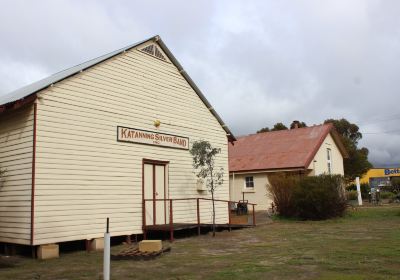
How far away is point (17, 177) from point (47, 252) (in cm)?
232

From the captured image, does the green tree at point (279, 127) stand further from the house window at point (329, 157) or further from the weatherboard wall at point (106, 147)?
the weatherboard wall at point (106, 147)

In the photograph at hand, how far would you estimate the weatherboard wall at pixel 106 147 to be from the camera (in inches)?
509

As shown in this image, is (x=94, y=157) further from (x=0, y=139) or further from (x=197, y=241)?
(x=197, y=241)

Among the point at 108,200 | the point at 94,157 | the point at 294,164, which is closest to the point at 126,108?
the point at 94,157

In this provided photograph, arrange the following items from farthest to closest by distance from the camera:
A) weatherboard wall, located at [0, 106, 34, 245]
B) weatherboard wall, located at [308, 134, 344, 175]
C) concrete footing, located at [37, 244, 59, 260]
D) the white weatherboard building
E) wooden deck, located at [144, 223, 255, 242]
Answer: weatherboard wall, located at [308, 134, 344, 175] < wooden deck, located at [144, 223, 255, 242] < the white weatherboard building < weatherboard wall, located at [0, 106, 34, 245] < concrete footing, located at [37, 244, 59, 260]

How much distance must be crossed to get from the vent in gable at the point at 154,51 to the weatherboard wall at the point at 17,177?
5.48 meters

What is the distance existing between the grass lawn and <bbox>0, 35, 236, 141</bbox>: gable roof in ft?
14.3

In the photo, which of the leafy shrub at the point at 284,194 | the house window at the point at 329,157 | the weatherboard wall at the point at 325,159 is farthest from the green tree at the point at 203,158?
the house window at the point at 329,157

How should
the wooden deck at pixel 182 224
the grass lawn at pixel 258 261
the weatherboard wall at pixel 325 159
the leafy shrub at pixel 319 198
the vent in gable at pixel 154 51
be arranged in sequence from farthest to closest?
the weatherboard wall at pixel 325 159, the leafy shrub at pixel 319 198, the vent in gable at pixel 154 51, the wooden deck at pixel 182 224, the grass lawn at pixel 258 261

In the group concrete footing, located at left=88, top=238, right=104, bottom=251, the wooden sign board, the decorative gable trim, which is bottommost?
concrete footing, located at left=88, top=238, right=104, bottom=251

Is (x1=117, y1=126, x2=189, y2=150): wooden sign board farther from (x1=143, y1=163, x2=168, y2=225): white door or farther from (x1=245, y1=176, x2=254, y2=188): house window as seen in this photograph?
(x1=245, y1=176, x2=254, y2=188): house window

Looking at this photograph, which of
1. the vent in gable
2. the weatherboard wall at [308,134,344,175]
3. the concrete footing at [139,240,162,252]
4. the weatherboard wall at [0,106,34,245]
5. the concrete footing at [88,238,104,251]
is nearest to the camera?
the concrete footing at [139,240,162,252]

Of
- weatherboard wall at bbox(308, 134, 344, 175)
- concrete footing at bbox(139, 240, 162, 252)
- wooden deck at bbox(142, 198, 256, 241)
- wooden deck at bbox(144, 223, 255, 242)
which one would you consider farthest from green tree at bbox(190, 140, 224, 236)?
weatherboard wall at bbox(308, 134, 344, 175)

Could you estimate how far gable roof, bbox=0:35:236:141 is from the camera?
1277 centimetres
